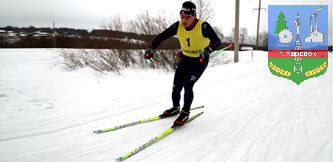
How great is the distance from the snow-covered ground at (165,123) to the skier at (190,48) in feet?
1.40

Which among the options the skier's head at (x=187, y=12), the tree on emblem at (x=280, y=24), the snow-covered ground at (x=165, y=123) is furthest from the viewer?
the tree on emblem at (x=280, y=24)

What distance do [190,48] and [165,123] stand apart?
4.12 ft

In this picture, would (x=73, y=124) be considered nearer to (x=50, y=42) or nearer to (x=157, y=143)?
(x=157, y=143)

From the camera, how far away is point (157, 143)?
2.43 meters

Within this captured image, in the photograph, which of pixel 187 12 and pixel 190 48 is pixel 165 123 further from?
pixel 187 12

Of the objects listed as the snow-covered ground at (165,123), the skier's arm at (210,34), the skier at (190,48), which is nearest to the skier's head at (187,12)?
the skier at (190,48)

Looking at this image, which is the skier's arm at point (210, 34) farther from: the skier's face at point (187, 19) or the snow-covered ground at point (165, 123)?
the snow-covered ground at point (165, 123)

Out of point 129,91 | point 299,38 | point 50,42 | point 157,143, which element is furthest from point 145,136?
point 50,42

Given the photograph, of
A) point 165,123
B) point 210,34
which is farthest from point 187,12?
point 165,123

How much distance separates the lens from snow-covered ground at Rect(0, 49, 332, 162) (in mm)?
2149

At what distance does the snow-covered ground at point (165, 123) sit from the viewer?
2.15 m

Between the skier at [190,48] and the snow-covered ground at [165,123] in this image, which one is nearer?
the snow-covered ground at [165,123]

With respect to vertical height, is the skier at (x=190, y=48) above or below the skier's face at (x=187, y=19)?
below

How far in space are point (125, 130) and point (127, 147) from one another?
486mm
